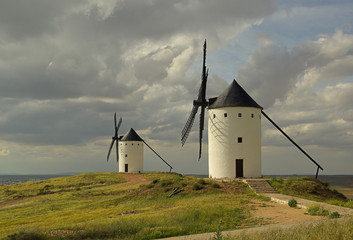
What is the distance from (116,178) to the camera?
55.5 meters

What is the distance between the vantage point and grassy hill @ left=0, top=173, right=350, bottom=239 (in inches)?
650

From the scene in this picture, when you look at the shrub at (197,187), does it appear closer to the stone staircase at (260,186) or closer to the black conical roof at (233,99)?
the stone staircase at (260,186)

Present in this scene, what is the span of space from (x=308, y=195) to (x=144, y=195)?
13.1 m

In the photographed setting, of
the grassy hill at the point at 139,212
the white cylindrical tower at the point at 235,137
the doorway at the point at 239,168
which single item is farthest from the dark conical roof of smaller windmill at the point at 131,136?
the doorway at the point at 239,168

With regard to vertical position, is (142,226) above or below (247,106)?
below

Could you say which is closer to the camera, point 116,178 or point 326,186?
point 326,186

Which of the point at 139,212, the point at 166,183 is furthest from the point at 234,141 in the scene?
the point at 139,212

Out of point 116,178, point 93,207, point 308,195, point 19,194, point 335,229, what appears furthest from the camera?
point 116,178

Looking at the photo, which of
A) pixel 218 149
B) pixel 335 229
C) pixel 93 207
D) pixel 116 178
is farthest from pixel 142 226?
pixel 116 178

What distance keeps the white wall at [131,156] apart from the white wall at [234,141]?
112ft

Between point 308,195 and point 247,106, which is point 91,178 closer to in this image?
point 247,106

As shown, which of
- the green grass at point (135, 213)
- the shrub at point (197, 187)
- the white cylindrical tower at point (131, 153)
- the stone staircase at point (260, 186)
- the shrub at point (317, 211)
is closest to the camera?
the green grass at point (135, 213)

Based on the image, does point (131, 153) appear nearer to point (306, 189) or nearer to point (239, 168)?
point (239, 168)

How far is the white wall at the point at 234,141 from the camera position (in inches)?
1314
